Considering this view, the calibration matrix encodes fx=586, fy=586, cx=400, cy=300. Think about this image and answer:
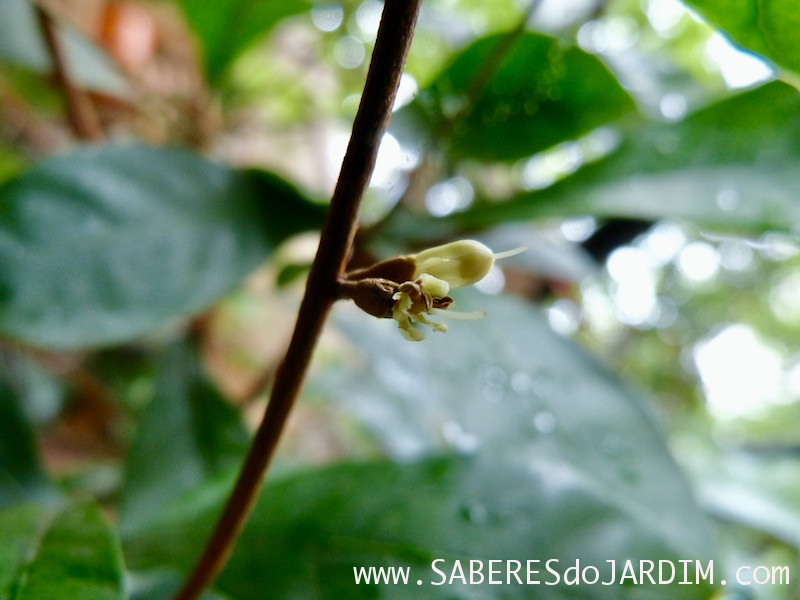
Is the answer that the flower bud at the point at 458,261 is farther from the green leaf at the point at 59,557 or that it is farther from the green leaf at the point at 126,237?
the green leaf at the point at 126,237

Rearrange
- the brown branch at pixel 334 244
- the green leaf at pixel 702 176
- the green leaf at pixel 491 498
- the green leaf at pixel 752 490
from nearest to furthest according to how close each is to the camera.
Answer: the brown branch at pixel 334 244
the green leaf at pixel 491 498
the green leaf at pixel 702 176
the green leaf at pixel 752 490

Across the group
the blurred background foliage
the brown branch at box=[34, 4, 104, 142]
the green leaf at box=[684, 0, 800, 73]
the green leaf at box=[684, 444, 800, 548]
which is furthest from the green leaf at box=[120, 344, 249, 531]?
the green leaf at box=[684, 444, 800, 548]

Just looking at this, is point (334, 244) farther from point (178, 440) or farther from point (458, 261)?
point (178, 440)

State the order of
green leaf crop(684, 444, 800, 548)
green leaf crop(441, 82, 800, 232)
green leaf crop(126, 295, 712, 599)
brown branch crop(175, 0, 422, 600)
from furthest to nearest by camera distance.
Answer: green leaf crop(684, 444, 800, 548) → green leaf crop(441, 82, 800, 232) → green leaf crop(126, 295, 712, 599) → brown branch crop(175, 0, 422, 600)

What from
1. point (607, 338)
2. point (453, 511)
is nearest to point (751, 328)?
point (607, 338)

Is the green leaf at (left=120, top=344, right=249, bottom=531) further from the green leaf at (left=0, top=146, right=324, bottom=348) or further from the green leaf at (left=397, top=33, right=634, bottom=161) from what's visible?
the green leaf at (left=397, top=33, right=634, bottom=161)

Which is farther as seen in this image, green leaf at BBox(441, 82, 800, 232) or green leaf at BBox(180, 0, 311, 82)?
green leaf at BBox(180, 0, 311, 82)

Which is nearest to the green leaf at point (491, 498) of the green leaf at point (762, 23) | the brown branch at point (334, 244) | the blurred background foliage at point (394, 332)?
the blurred background foliage at point (394, 332)
